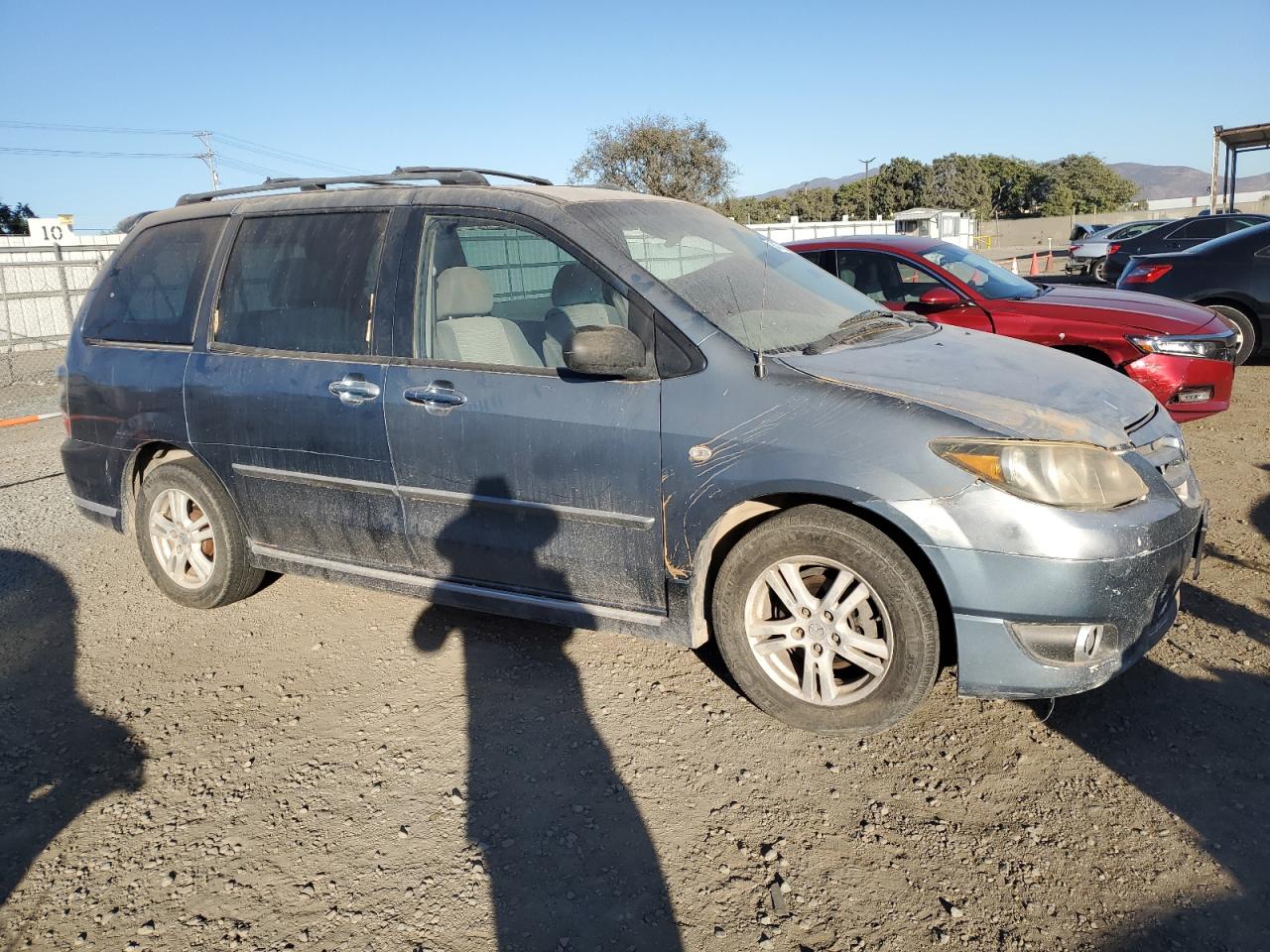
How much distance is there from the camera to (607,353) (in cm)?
320

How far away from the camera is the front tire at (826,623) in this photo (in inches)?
116

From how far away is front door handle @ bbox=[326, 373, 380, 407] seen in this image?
12.2ft

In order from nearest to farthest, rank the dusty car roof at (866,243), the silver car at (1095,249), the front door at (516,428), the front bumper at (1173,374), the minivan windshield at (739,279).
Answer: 1. the front door at (516,428)
2. the minivan windshield at (739,279)
3. the front bumper at (1173,374)
4. the dusty car roof at (866,243)
5. the silver car at (1095,249)

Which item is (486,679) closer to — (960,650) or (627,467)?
(627,467)

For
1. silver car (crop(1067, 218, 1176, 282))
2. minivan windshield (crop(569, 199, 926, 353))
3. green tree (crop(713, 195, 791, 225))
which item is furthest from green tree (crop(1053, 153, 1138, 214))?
minivan windshield (crop(569, 199, 926, 353))

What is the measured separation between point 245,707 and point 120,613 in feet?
4.74

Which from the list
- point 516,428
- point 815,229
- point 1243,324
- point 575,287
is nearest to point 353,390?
point 516,428

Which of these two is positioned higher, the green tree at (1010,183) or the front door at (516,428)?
the green tree at (1010,183)

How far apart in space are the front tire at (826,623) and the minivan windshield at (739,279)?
2.44 ft

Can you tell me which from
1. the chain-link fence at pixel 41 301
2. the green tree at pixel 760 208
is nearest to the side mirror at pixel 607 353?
the chain-link fence at pixel 41 301

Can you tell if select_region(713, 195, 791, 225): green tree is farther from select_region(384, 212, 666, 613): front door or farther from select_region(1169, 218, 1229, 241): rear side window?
select_region(384, 212, 666, 613): front door

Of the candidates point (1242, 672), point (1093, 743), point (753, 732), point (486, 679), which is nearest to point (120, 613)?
point (486, 679)

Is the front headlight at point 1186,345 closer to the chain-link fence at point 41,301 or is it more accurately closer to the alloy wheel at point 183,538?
the alloy wheel at point 183,538

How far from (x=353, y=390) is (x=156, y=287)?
1582 mm
